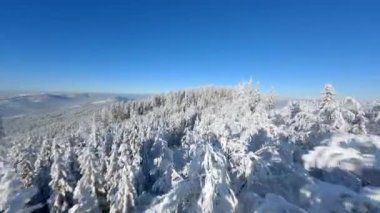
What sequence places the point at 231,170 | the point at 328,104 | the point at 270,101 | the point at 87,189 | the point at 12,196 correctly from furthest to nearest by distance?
the point at 270,101, the point at 328,104, the point at 87,189, the point at 12,196, the point at 231,170

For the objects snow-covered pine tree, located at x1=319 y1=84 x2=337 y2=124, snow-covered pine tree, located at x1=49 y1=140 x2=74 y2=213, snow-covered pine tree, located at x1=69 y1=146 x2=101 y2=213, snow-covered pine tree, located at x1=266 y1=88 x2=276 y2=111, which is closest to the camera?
snow-covered pine tree, located at x1=69 y1=146 x2=101 y2=213

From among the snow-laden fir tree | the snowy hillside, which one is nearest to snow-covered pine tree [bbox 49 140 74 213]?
the snowy hillside

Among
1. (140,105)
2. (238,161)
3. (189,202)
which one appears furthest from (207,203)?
(140,105)

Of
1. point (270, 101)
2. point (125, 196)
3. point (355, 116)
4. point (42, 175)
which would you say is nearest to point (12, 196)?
point (125, 196)

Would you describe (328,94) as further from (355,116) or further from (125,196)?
(125,196)

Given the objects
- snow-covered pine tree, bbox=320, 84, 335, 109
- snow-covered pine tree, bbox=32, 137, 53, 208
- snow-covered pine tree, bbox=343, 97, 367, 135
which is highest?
snow-covered pine tree, bbox=320, 84, 335, 109

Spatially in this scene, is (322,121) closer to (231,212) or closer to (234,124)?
(234,124)

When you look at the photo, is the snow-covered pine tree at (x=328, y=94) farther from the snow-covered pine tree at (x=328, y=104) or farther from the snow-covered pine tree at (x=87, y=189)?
the snow-covered pine tree at (x=87, y=189)

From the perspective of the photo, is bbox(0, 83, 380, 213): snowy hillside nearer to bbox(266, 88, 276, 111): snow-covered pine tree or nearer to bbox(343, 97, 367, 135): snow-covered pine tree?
bbox(343, 97, 367, 135): snow-covered pine tree

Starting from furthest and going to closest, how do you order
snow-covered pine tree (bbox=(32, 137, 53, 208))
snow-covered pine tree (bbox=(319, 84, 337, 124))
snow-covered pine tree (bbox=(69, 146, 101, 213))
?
1. snow-covered pine tree (bbox=(319, 84, 337, 124))
2. snow-covered pine tree (bbox=(32, 137, 53, 208))
3. snow-covered pine tree (bbox=(69, 146, 101, 213))
